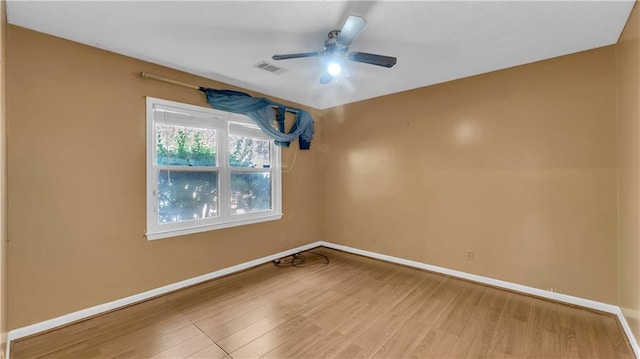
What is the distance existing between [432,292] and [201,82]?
141 inches

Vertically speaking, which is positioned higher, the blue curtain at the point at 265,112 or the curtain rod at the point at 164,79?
the curtain rod at the point at 164,79

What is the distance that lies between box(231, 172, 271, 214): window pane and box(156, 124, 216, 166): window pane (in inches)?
18.1

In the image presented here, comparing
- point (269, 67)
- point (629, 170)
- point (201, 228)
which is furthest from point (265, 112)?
point (629, 170)

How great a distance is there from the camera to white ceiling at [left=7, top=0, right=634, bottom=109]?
1.94 m

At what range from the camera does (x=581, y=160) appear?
2.59 meters

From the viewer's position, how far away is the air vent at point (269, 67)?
2.91m

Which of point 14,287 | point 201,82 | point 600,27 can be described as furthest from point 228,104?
point 600,27

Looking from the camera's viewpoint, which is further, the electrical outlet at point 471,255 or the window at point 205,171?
the electrical outlet at point 471,255

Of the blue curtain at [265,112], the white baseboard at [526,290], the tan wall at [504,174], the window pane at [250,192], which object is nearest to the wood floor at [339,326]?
the white baseboard at [526,290]

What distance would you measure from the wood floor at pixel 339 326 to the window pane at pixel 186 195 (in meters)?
0.85

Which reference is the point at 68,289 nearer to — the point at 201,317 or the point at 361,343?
the point at 201,317

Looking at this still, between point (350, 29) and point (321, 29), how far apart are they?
37 cm

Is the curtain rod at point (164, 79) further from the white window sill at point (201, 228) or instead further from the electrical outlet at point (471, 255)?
the electrical outlet at point (471, 255)

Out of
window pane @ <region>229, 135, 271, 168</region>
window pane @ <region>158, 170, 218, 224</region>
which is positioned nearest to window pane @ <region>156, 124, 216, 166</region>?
window pane @ <region>158, 170, 218, 224</region>
